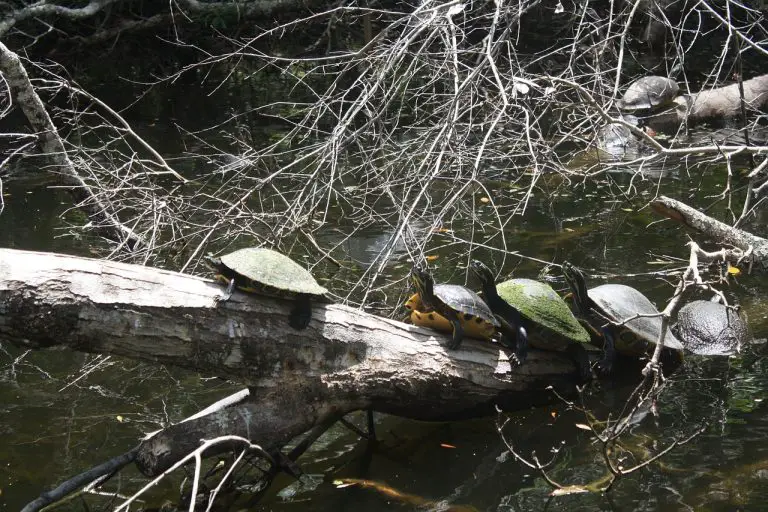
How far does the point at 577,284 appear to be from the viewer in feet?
16.6

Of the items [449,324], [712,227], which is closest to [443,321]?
[449,324]

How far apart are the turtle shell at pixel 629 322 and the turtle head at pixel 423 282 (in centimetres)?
118

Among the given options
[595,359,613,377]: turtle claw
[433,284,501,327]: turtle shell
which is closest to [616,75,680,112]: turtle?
[595,359,613,377]: turtle claw

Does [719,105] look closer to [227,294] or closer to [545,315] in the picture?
[545,315]

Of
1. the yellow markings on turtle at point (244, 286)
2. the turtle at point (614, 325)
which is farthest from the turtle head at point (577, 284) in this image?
the yellow markings on turtle at point (244, 286)

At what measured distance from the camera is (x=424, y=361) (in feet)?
14.4

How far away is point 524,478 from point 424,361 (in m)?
0.77

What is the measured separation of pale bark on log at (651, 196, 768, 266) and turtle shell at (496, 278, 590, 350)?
3.03 ft

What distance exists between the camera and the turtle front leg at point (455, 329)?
4492mm

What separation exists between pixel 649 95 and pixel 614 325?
783cm

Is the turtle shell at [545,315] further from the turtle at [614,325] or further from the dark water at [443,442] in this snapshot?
the dark water at [443,442]

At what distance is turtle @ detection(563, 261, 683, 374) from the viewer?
5.02 m

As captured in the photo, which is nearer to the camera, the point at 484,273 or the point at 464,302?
the point at 464,302

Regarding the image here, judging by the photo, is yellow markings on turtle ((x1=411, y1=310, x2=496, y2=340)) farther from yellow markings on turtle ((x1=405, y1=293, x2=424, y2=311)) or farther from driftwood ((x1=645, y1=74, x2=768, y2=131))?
driftwood ((x1=645, y1=74, x2=768, y2=131))
